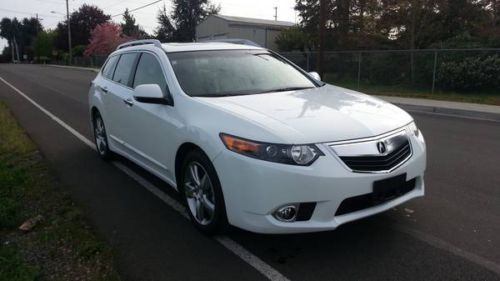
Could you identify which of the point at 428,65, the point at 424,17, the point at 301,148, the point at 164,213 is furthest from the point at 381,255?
the point at 424,17

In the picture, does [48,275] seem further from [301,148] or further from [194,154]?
[301,148]

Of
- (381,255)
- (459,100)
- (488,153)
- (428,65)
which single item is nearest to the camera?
(381,255)

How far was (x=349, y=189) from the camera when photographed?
11.6 ft

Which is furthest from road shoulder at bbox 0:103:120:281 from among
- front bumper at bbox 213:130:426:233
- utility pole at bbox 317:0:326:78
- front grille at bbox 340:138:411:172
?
utility pole at bbox 317:0:326:78

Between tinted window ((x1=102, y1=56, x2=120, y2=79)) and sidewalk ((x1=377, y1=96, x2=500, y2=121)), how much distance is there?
9.50 m

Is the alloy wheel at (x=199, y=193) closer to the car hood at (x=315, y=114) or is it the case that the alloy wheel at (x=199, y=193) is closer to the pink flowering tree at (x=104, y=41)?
the car hood at (x=315, y=114)

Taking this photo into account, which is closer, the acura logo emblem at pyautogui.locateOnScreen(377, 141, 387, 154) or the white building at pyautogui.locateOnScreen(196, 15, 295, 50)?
the acura logo emblem at pyautogui.locateOnScreen(377, 141, 387, 154)

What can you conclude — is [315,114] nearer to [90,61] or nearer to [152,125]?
[152,125]

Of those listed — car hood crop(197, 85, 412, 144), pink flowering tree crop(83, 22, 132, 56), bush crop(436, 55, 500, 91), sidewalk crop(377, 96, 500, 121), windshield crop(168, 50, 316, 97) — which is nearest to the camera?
car hood crop(197, 85, 412, 144)

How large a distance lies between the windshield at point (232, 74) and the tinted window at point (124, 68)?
3.59 ft

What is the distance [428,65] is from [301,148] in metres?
16.7

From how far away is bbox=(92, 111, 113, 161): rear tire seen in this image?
22.8 feet

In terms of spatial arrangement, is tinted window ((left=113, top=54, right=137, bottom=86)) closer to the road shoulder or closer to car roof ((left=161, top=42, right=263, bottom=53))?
car roof ((left=161, top=42, right=263, bottom=53))

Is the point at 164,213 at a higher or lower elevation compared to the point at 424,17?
lower
